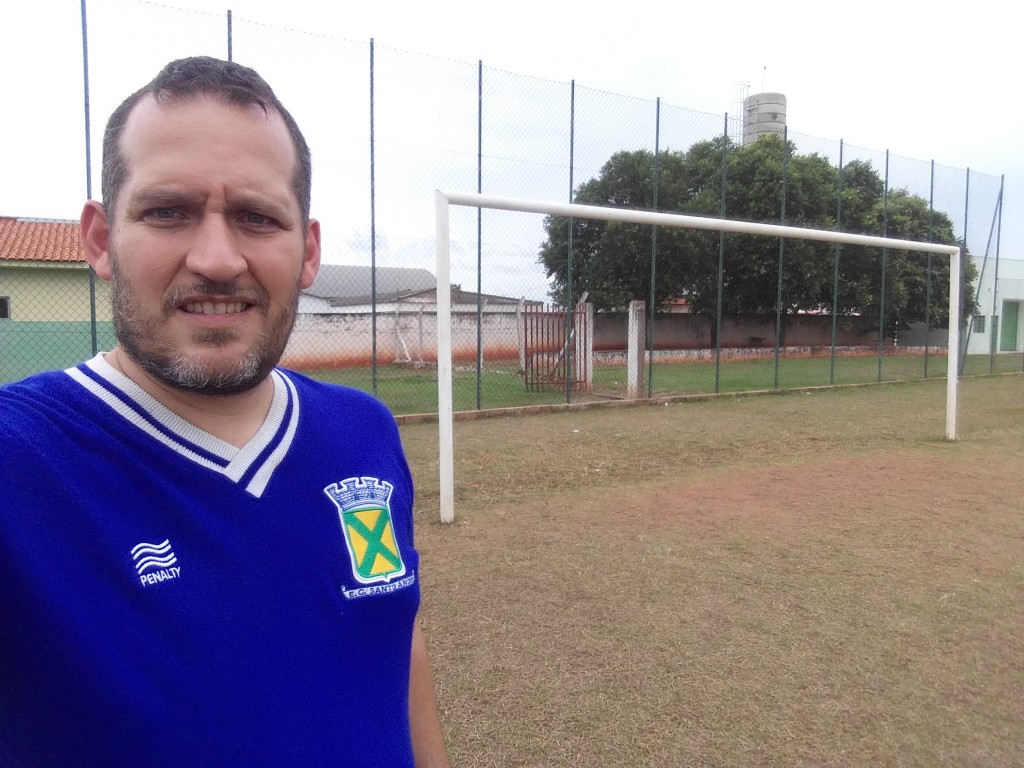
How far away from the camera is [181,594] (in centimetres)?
86

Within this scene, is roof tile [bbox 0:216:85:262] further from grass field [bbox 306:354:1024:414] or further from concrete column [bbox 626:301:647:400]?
concrete column [bbox 626:301:647:400]

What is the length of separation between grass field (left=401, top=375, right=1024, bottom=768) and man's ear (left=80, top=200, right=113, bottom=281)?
188cm

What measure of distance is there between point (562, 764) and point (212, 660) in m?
1.71

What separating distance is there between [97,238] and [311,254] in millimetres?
314

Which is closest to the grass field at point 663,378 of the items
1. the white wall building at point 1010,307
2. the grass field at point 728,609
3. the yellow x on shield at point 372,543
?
the grass field at point 728,609

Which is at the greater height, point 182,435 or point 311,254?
point 311,254

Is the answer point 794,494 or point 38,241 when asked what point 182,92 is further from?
point 38,241

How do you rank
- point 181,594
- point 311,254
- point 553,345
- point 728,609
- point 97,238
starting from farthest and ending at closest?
point 553,345, point 728,609, point 311,254, point 97,238, point 181,594

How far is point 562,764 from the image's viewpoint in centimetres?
224

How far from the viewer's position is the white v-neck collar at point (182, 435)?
93 cm

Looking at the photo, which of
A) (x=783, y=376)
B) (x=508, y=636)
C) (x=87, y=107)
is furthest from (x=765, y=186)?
(x=508, y=636)

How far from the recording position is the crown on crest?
1084 millimetres

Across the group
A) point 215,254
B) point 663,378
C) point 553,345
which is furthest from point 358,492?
point 663,378

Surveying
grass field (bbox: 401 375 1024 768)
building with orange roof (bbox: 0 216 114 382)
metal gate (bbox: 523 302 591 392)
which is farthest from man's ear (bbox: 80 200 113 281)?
metal gate (bbox: 523 302 591 392)
